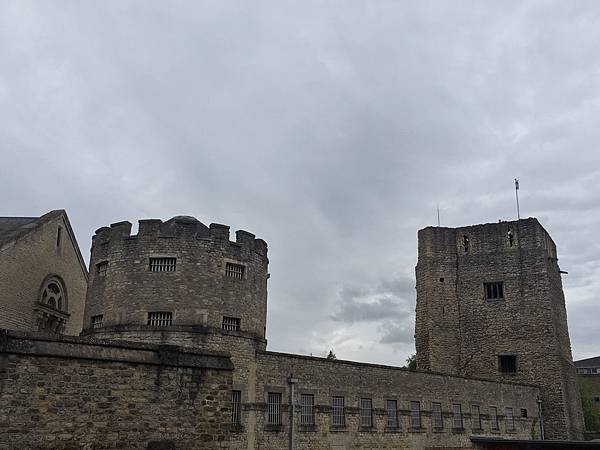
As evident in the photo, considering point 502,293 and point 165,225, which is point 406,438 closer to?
point 165,225

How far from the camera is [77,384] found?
1238 centimetres

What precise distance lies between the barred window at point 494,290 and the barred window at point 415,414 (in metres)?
15.4

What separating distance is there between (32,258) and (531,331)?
2980 centimetres

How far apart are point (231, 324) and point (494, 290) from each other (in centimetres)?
2396

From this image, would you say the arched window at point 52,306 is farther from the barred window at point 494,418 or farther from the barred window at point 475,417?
the barred window at point 494,418

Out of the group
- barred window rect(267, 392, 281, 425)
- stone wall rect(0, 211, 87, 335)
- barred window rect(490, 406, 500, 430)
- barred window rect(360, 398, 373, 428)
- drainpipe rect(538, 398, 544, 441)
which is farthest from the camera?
drainpipe rect(538, 398, 544, 441)

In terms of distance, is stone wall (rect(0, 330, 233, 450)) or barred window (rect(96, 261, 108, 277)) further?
barred window (rect(96, 261, 108, 277))

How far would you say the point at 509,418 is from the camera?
1309 inches

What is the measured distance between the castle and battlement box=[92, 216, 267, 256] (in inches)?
2.1

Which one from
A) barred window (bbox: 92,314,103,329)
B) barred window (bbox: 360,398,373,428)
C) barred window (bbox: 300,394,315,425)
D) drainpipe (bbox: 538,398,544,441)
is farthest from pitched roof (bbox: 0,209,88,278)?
drainpipe (bbox: 538,398,544,441)

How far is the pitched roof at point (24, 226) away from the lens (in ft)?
82.4

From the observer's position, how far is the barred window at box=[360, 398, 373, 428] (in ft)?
81.4

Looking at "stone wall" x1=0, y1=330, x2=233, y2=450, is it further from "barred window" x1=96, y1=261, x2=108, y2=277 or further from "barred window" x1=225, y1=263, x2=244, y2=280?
"barred window" x1=96, y1=261, x2=108, y2=277

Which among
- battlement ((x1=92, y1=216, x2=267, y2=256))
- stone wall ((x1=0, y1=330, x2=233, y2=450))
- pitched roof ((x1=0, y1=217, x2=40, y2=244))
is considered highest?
pitched roof ((x1=0, y1=217, x2=40, y2=244))
